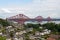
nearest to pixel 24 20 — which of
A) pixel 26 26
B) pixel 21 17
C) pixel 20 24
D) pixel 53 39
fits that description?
pixel 21 17

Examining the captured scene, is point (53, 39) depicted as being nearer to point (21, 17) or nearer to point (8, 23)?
point (21, 17)

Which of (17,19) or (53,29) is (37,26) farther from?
(17,19)

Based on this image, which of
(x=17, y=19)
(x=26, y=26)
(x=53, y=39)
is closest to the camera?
(x=53, y=39)

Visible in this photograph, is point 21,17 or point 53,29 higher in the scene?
point 21,17

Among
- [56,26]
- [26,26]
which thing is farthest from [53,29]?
[26,26]

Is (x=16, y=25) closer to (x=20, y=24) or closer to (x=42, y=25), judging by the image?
(x=20, y=24)

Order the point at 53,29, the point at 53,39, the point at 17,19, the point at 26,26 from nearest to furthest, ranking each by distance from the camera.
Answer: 1. the point at 53,39
2. the point at 17,19
3. the point at 53,29
4. the point at 26,26

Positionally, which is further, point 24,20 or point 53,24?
point 53,24

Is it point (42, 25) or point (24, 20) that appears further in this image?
point (42, 25)

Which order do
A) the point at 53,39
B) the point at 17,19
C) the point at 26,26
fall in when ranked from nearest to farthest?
the point at 53,39
the point at 17,19
the point at 26,26
